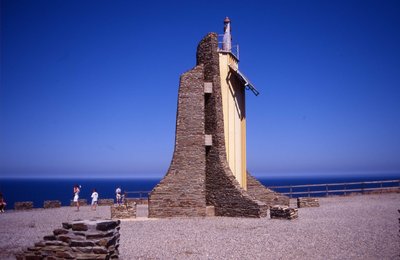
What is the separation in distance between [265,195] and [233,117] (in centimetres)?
627

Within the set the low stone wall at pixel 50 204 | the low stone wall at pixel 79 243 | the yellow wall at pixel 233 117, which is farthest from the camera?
the low stone wall at pixel 50 204

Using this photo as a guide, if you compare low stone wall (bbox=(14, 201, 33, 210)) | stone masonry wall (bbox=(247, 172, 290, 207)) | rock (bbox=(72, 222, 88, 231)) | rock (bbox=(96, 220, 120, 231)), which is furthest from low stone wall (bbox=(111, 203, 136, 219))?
rock (bbox=(72, 222, 88, 231))

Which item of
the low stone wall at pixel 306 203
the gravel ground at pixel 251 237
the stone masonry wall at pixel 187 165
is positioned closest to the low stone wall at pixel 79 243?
the gravel ground at pixel 251 237

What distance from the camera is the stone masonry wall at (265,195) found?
25625mm

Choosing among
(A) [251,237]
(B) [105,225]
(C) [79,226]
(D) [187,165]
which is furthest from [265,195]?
(C) [79,226]

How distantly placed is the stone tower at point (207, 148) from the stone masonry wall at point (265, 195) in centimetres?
272

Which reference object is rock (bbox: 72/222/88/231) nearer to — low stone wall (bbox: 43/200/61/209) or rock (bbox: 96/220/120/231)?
rock (bbox: 96/220/120/231)

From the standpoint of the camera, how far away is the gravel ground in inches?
449

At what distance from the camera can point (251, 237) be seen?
13.9 m

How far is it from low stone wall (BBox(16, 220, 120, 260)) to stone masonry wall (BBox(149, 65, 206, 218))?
35.3 ft

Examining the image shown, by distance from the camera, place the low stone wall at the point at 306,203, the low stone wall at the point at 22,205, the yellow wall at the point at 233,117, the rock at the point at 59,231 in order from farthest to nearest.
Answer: the low stone wall at the point at 22,205, the low stone wall at the point at 306,203, the yellow wall at the point at 233,117, the rock at the point at 59,231

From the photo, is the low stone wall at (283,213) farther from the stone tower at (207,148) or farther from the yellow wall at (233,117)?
the yellow wall at (233,117)

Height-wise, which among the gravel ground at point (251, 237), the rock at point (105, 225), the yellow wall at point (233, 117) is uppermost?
the yellow wall at point (233, 117)

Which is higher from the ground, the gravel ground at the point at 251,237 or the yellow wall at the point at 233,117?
the yellow wall at the point at 233,117
